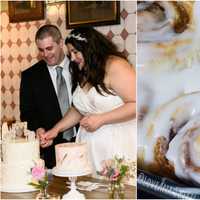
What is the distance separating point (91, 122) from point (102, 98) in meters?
0.07

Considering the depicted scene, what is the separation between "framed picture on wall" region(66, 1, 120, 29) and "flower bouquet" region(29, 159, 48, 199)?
61 centimetres

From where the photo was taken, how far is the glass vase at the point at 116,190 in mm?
787

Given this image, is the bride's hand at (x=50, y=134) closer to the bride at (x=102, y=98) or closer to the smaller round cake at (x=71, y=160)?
the bride at (x=102, y=98)

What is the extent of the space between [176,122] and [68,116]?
655 mm

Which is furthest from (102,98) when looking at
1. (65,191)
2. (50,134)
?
(65,191)

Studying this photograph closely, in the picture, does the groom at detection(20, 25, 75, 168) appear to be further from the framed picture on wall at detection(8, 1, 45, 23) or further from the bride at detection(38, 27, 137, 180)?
the framed picture on wall at detection(8, 1, 45, 23)

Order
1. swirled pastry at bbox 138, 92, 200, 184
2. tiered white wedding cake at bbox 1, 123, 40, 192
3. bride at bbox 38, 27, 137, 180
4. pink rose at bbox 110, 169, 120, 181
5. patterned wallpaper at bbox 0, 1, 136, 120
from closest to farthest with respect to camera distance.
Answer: swirled pastry at bbox 138, 92, 200, 184
pink rose at bbox 110, 169, 120, 181
tiered white wedding cake at bbox 1, 123, 40, 192
bride at bbox 38, 27, 137, 180
patterned wallpaper at bbox 0, 1, 136, 120

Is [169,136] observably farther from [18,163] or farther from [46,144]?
[46,144]

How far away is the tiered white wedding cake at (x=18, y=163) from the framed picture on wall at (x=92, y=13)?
0.53 metres

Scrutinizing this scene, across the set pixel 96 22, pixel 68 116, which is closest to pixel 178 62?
pixel 68 116

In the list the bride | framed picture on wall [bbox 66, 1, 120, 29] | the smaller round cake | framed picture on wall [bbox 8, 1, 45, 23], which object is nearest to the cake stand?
the smaller round cake

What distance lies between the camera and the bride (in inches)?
41.3

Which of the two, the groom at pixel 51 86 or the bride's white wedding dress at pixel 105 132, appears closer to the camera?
the bride's white wedding dress at pixel 105 132

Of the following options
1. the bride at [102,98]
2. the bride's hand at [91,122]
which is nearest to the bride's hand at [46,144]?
the bride at [102,98]
